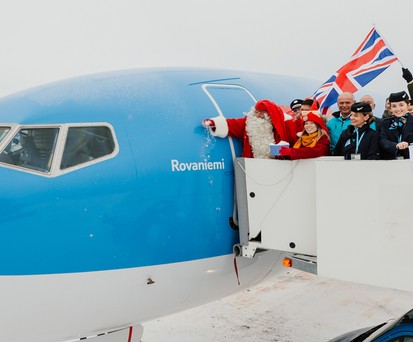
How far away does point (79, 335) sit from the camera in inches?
212

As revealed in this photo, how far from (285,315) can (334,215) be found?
7.13 m

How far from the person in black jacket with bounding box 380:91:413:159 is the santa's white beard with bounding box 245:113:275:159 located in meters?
1.28

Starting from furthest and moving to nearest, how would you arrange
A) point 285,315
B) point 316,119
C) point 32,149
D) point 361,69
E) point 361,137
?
point 285,315 → point 361,69 → point 316,119 → point 361,137 → point 32,149

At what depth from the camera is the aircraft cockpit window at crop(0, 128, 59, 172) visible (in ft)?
16.4

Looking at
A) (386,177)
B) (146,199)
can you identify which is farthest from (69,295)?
(386,177)

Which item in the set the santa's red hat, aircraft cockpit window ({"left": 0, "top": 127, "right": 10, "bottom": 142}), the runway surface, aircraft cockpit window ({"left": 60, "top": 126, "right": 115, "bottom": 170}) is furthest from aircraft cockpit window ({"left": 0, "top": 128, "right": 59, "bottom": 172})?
the runway surface

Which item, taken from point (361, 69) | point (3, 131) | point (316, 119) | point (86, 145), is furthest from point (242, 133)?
point (3, 131)

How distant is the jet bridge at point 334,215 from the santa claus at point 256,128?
0.61ft

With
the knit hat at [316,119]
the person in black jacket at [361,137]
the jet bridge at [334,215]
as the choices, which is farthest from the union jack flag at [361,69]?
the jet bridge at [334,215]

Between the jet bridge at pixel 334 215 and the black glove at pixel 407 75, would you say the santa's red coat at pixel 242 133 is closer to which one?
the jet bridge at pixel 334 215

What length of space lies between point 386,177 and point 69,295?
3.40 meters

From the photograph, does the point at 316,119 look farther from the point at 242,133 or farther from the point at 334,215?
the point at 334,215

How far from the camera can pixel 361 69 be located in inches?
290

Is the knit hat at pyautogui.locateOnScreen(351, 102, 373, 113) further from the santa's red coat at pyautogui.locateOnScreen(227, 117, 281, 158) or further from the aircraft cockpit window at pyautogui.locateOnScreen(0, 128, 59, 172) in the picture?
the aircraft cockpit window at pyautogui.locateOnScreen(0, 128, 59, 172)
